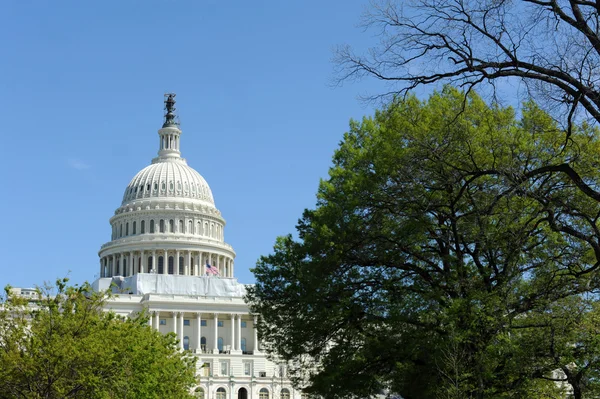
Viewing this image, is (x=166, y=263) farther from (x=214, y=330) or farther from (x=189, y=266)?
(x=214, y=330)

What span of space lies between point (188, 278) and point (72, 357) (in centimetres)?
12321

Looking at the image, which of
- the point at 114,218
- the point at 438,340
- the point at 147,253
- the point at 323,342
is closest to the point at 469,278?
the point at 438,340

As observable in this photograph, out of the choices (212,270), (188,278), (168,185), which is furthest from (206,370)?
(168,185)

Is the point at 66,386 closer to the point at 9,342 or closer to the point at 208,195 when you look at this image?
the point at 9,342

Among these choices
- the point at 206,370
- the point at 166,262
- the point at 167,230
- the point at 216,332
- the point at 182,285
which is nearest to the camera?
the point at 206,370

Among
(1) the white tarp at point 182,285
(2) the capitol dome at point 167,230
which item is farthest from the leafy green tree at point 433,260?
(2) the capitol dome at point 167,230

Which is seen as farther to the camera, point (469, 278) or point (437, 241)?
point (437, 241)

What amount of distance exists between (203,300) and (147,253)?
2614 centimetres

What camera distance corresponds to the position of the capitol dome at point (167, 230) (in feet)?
593

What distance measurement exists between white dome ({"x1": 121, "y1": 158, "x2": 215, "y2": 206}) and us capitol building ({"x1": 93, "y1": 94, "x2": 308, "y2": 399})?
0.19m

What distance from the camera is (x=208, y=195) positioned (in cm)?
19625

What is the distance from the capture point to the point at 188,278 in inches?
6570

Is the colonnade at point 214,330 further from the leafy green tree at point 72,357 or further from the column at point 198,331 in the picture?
the leafy green tree at point 72,357

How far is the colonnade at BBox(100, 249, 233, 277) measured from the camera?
180m
